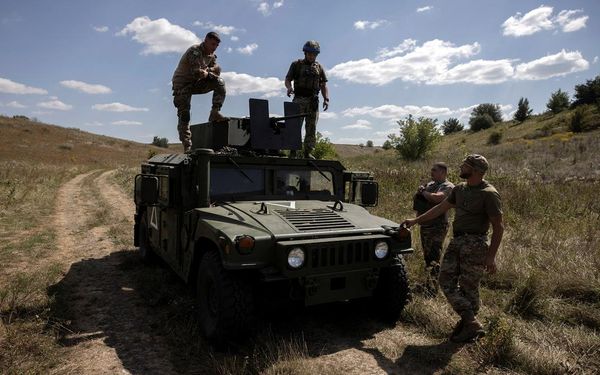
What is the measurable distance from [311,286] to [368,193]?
2.02 m

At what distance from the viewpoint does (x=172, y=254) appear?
5.26m

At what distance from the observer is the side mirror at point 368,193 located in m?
5.40

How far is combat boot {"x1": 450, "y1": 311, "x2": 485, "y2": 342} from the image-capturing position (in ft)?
12.7

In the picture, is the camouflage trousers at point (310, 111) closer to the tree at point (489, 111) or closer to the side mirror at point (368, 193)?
the side mirror at point (368, 193)

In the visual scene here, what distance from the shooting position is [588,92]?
36.0 metres

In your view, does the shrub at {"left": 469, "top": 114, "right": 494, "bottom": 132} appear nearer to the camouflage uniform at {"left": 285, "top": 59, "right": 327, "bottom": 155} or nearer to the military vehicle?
the camouflage uniform at {"left": 285, "top": 59, "right": 327, "bottom": 155}

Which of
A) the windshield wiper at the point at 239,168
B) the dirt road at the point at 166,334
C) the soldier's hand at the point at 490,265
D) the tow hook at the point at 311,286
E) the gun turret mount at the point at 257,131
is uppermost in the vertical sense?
the gun turret mount at the point at 257,131

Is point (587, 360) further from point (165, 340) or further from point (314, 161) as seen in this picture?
point (165, 340)

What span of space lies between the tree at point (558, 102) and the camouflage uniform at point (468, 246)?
1680 inches

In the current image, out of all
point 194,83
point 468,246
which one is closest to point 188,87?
point 194,83

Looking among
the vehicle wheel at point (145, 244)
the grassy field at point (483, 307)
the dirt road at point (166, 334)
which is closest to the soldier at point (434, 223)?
the grassy field at point (483, 307)

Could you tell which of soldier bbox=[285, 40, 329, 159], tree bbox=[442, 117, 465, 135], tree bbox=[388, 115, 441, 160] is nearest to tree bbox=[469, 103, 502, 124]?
tree bbox=[442, 117, 465, 135]

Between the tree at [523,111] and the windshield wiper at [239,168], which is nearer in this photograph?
the windshield wiper at [239,168]

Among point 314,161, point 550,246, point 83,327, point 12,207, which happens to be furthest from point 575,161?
point 12,207
